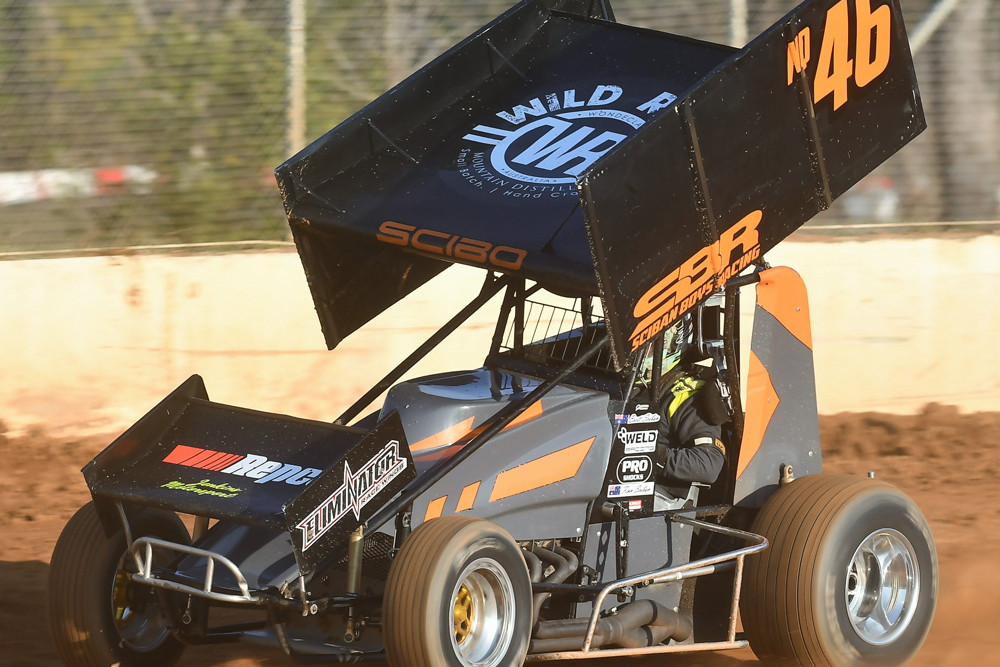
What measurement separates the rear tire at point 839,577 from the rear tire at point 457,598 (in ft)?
3.84

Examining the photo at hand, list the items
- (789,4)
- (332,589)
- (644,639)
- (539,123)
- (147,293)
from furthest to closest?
(789,4), (147,293), (539,123), (644,639), (332,589)

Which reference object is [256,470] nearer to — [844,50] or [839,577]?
[839,577]

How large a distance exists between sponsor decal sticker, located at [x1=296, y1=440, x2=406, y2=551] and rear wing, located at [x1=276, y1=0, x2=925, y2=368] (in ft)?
3.10

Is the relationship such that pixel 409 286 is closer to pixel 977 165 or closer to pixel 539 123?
pixel 539 123

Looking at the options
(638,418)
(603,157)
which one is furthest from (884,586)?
(603,157)

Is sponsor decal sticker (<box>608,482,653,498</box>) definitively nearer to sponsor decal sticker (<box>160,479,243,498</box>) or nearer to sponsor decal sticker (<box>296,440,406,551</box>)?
sponsor decal sticker (<box>296,440,406,551</box>)

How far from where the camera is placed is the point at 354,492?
5.23 metres

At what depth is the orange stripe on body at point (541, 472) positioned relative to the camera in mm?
5740

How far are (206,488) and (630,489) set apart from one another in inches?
69.4

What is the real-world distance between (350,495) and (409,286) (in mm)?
2037

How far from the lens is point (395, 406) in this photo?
598cm

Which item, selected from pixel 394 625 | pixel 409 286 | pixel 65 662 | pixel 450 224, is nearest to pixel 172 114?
pixel 409 286

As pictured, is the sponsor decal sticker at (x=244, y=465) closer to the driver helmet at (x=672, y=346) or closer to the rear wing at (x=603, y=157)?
the rear wing at (x=603, y=157)

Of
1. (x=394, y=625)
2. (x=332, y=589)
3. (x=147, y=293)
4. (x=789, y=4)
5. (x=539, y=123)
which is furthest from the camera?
(x=789, y=4)
